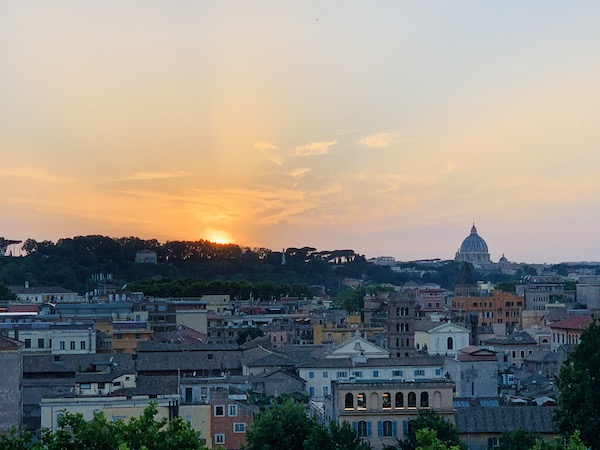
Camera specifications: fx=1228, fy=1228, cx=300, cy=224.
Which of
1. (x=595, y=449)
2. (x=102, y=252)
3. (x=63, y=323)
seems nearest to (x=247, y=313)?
(x=63, y=323)

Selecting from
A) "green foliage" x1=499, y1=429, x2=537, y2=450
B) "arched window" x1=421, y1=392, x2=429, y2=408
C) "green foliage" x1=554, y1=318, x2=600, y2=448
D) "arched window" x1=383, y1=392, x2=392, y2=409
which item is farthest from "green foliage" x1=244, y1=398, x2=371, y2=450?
"green foliage" x1=554, y1=318, x2=600, y2=448

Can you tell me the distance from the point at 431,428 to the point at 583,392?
506 cm

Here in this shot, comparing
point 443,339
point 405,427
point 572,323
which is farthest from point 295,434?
point 572,323

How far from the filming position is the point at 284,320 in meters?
94.6

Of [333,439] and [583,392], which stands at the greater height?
[583,392]

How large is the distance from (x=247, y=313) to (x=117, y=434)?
243 feet

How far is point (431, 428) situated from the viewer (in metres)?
38.5

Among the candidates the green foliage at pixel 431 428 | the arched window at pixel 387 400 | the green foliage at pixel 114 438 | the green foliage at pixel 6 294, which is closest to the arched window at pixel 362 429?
the arched window at pixel 387 400

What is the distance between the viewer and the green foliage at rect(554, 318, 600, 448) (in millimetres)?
38344

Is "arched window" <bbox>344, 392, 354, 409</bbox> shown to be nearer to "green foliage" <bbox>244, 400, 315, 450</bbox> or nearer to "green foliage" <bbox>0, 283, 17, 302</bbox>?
"green foliage" <bbox>244, 400, 315, 450</bbox>

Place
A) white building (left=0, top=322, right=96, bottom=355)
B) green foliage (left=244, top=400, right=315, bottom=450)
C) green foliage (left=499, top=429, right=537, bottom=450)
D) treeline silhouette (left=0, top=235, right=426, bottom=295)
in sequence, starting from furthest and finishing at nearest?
treeline silhouette (left=0, top=235, right=426, bottom=295), white building (left=0, top=322, right=96, bottom=355), green foliage (left=244, top=400, right=315, bottom=450), green foliage (left=499, top=429, right=537, bottom=450)

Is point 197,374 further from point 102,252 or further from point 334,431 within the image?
point 102,252

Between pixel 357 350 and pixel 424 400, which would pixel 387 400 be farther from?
pixel 357 350

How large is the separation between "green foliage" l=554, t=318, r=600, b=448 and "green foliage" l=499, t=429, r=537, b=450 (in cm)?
145
